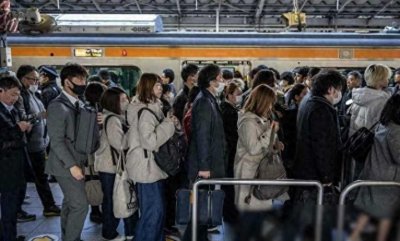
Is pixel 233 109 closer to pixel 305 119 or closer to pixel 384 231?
pixel 305 119

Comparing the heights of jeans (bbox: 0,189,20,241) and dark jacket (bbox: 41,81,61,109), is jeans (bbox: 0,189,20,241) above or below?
below

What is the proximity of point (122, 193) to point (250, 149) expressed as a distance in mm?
1216

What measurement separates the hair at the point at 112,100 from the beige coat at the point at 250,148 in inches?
45.7

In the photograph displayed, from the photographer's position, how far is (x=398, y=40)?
27.6 feet

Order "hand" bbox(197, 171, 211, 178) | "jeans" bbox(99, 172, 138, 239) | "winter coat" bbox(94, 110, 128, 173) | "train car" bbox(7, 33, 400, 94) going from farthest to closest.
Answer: "train car" bbox(7, 33, 400, 94)
"jeans" bbox(99, 172, 138, 239)
"winter coat" bbox(94, 110, 128, 173)
"hand" bbox(197, 171, 211, 178)

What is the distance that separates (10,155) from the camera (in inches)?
150

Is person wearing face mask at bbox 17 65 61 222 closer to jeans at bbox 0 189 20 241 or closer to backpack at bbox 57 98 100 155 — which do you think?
jeans at bbox 0 189 20 241

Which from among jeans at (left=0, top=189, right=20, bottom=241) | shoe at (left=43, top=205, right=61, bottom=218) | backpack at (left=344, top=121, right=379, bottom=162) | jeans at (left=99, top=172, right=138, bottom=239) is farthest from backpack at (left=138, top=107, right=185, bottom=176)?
shoe at (left=43, top=205, right=61, bottom=218)

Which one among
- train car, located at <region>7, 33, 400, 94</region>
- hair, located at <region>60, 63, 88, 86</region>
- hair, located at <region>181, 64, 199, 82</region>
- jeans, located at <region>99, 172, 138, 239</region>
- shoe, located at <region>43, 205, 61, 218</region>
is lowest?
shoe, located at <region>43, 205, 61, 218</region>

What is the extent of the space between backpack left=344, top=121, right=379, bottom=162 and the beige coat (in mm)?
713

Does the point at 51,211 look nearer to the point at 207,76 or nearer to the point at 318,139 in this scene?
the point at 207,76

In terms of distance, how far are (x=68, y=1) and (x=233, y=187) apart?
39.6 feet

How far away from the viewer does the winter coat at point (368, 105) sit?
158 inches

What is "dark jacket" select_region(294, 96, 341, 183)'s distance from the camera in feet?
11.7
